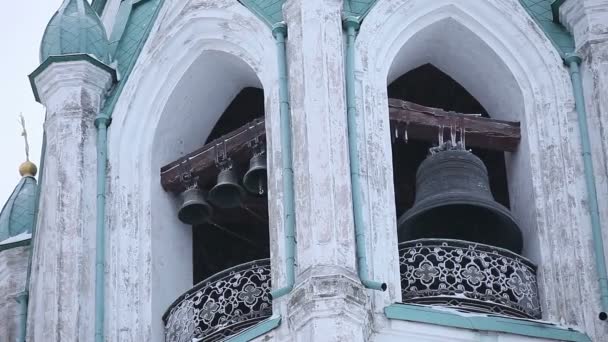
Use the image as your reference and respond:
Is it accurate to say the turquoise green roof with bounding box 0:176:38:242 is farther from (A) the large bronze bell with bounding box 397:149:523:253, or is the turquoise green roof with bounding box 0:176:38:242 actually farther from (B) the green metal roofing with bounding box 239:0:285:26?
(A) the large bronze bell with bounding box 397:149:523:253

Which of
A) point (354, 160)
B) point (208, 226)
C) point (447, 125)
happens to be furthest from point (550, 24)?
point (208, 226)

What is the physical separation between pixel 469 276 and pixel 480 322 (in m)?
0.68

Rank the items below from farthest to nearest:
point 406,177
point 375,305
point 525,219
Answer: point 406,177, point 525,219, point 375,305

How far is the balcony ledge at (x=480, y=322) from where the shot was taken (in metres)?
20.6

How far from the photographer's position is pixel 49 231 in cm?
2220

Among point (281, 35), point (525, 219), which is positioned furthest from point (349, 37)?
point (525, 219)

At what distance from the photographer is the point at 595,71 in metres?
22.2

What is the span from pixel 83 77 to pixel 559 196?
418cm

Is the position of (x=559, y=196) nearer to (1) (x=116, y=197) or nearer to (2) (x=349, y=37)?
(2) (x=349, y=37)

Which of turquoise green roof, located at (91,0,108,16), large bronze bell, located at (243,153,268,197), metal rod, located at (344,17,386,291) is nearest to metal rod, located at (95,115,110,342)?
large bronze bell, located at (243,153,268,197)

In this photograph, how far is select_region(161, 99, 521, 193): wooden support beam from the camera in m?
22.3

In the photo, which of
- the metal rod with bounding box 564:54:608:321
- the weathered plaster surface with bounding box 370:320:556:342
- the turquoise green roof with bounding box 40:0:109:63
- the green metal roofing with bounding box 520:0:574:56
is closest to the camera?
the weathered plaster surface with bounding box 370:320:556:342

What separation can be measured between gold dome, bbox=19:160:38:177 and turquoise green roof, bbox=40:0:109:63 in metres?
2.08

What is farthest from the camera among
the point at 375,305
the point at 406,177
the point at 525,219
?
the point at 406,177
